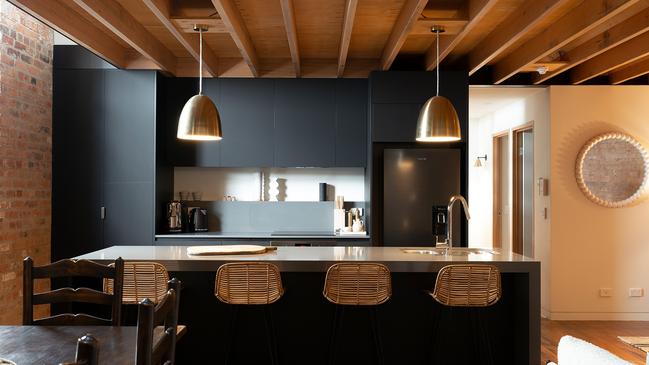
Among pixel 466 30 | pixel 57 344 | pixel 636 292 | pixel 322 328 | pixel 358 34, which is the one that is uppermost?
pixel 358 34

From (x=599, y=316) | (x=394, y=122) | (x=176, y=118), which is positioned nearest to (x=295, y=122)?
(x=394, y=122)

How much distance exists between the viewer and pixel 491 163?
8.32 metres

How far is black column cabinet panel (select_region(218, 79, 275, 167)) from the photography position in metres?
5.88

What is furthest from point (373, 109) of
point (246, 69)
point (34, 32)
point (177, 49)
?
point (34, 32)

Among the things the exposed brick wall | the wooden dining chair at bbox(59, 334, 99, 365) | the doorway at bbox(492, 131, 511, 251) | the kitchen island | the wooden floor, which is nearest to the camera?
the wooden dining chair at bbox(59, 334, 99, 365)

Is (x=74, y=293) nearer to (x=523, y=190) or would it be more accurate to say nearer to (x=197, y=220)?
(x=197, y=220)

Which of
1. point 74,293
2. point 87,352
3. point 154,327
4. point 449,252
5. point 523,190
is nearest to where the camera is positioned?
point 87,352

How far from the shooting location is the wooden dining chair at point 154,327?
143 centimetres

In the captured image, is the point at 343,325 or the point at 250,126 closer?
→ the point at 343,325

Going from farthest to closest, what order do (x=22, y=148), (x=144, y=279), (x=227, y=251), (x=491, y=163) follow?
(x=491, y=163) < (x=22, y=148) < (x=227, y=251) < (x=144, y=279)

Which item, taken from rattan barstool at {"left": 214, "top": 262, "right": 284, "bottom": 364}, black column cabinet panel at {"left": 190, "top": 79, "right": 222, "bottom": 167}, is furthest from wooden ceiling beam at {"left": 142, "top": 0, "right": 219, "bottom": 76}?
rattan barstool at {"left": 214, "top": 262, "right": 284, "bottom": 364}

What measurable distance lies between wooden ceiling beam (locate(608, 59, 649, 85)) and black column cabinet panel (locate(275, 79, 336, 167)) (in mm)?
2982

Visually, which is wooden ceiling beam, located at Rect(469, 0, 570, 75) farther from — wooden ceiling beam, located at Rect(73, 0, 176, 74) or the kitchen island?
wooden ceiling beam, located at Rect(73, 0, 176, 74)

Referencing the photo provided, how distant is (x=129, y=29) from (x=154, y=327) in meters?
3.42
